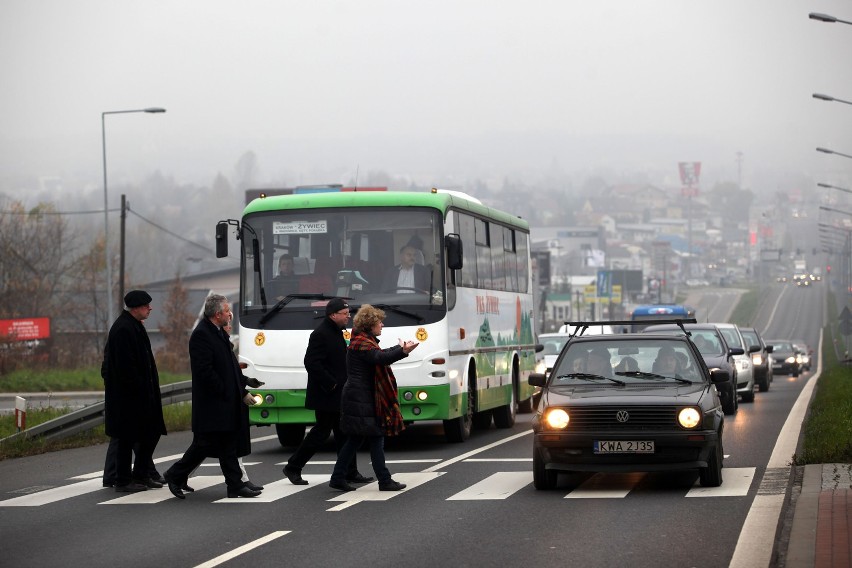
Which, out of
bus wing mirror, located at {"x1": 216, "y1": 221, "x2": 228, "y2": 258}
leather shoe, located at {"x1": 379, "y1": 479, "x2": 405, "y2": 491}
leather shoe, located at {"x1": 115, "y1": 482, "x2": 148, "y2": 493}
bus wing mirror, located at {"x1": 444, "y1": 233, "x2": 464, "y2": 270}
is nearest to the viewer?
leather shoe, located at {"x1": 379, "y1": 479, "x2": 405, "y2": 491}

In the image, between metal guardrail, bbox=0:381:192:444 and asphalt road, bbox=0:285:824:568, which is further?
metal guardrail, bbox=0:381:192:444

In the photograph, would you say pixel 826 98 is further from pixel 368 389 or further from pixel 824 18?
pixel 368 389

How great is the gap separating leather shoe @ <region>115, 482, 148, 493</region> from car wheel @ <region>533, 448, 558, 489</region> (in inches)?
153

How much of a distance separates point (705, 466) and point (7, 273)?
6556cm

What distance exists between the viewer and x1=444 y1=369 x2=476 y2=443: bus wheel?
20.6 metres

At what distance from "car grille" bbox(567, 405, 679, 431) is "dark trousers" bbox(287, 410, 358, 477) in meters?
2.33

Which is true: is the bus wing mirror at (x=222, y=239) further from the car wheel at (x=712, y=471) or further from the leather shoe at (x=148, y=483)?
the car wheel at (x=712, y=471)

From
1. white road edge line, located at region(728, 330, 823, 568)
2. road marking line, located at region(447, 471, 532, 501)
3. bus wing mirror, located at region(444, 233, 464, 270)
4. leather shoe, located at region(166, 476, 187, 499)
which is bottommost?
road marking line, located at region(447, 471, 532, 501)

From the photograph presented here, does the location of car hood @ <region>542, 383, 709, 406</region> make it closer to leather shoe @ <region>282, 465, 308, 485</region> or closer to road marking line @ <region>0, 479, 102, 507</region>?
leather shoe @ <region>282, 465, 308, 485</region>

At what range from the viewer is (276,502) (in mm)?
13516

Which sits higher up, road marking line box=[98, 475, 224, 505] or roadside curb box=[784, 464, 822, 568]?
roadside curb box=[784, 464, 822, 568]

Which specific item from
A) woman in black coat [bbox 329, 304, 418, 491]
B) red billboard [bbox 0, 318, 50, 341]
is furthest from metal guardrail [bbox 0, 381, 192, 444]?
red billboard [bbox 0, 318, 50, 341]

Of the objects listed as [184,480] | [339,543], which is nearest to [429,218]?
[184,480]

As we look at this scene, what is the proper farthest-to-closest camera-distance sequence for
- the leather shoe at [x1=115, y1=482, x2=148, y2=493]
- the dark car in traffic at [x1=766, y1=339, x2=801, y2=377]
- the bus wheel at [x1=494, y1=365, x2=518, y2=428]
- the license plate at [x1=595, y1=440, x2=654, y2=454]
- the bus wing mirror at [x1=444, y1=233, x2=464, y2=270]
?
the dark car in traffic at [x1=766, y1=339, x2=801, y2=377] < the bus wheel at [x1=494, y1=365, x2=518, y2=428] < the bus wing mirror at [x1=444, y1=233, x2=464, y2=270] < the leather shoe at [x1=115, y1=482, x2=148, y2=493] < the license plate at [x1=595, y1=440, x2=654, y2=454]
